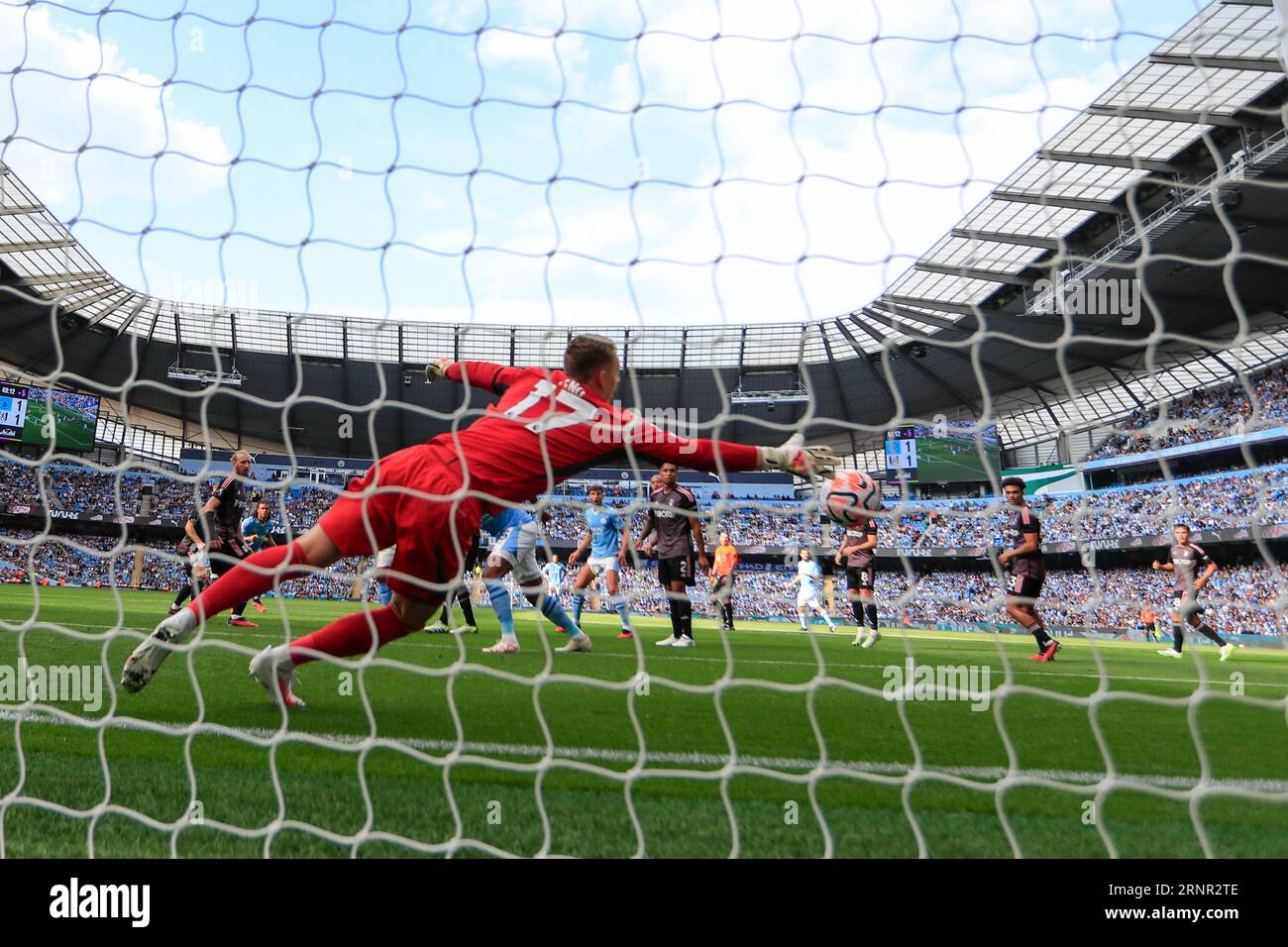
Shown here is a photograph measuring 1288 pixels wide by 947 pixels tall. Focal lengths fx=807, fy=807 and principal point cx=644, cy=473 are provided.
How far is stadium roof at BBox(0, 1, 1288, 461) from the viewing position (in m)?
11.2

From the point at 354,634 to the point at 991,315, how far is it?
3.41 meters

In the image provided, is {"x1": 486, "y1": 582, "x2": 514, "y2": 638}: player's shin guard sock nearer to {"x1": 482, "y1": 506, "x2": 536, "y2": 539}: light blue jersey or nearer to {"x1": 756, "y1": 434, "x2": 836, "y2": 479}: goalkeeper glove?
{"x1": 482, "y1": 506, "x2": 536, "y2": 539}: light blue jersey

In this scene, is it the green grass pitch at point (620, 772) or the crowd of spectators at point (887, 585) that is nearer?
the green grass pitch at point (620, 772)

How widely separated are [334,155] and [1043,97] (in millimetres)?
2382

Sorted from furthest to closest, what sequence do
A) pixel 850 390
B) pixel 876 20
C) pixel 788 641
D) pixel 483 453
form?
pixel 850 390, pixel 788 641, pixel 483 453, pixel 876 20

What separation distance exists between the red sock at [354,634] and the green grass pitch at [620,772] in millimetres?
171

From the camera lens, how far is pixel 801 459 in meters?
2.83

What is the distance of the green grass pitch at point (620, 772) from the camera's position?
77.5 inches

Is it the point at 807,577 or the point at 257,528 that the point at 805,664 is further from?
the point at 807,577

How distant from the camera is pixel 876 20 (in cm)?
267

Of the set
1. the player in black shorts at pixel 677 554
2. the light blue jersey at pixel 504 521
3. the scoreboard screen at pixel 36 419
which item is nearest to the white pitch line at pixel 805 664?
the player in black shorts at pixel 677 554

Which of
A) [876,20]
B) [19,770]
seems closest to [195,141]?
[19,770]

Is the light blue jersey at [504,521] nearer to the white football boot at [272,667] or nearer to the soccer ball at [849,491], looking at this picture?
the soccer ball at [849,491]
